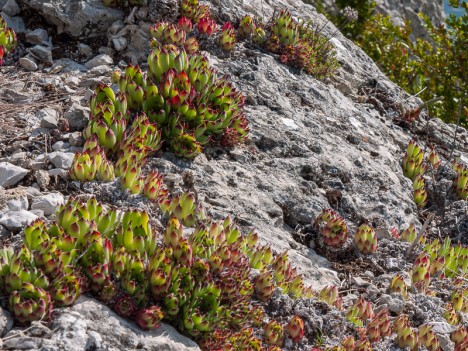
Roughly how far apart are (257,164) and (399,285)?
157cm

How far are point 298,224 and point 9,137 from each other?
7.96ft

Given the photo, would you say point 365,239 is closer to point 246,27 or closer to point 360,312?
point 360,312

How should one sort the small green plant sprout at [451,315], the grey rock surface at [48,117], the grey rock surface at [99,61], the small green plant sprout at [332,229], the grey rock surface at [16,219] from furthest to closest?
the grey rock surface at [99,61] → the small green plant sprout at [332,229] → the grey rock surface at [48,117] → the small green plant sprout at [451,315] → the grey rock surface at [16,219]

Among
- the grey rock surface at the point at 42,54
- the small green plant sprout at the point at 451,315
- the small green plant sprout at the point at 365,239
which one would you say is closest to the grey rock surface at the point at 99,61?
the grey rock surface at the point at 42,54

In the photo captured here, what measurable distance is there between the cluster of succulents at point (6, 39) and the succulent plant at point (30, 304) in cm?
332

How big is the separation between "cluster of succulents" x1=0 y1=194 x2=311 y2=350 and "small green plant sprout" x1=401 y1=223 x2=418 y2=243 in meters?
1.78

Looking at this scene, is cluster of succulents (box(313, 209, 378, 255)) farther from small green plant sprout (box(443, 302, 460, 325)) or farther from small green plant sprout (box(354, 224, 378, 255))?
small green plant sprout (box(443, 302, 460, 325))

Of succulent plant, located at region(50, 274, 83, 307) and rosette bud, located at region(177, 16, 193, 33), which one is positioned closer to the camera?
succulent plant, located at region(50, 274, 83, 307)

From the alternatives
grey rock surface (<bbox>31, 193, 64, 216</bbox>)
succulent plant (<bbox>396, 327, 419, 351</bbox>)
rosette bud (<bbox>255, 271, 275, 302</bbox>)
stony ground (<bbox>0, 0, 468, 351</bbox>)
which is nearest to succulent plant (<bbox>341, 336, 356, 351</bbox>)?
stony ground (<bbox>0, 0, 468, 351</bbox>)

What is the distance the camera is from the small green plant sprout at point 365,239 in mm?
5227

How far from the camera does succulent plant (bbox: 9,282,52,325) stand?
3178mm

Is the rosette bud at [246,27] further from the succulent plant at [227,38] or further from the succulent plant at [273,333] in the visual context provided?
the succulent plant at [273,333]

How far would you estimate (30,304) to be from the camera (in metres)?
3.17

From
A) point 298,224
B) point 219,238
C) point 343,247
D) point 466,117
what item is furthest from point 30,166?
point 466,117
